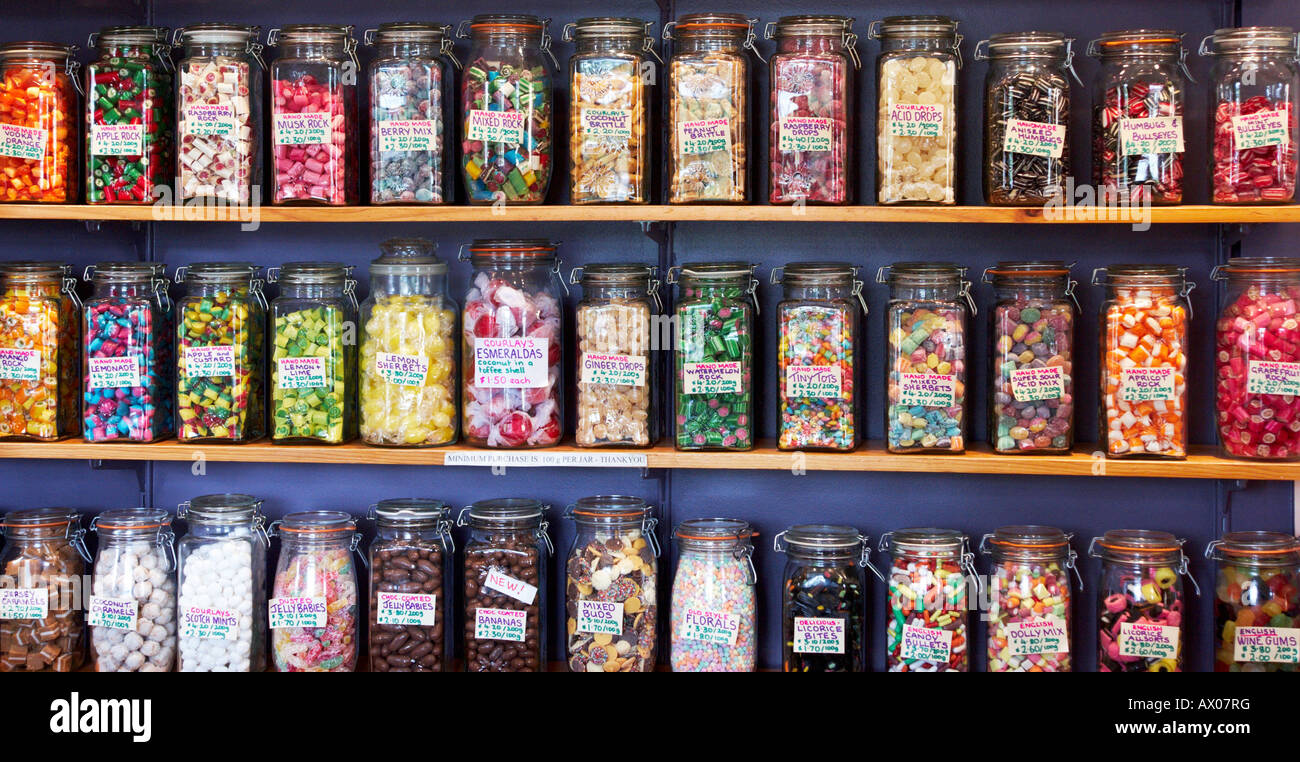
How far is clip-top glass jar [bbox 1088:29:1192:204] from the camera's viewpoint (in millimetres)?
1998

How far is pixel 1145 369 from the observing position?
201cm

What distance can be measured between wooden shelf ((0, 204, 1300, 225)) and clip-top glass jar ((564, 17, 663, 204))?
0.14 ft

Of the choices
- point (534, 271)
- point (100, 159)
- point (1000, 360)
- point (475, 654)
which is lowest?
point (475, 654)

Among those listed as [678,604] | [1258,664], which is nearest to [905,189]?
[678,604]

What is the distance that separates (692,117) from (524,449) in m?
0.64

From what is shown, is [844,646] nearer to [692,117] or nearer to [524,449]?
[524,449]

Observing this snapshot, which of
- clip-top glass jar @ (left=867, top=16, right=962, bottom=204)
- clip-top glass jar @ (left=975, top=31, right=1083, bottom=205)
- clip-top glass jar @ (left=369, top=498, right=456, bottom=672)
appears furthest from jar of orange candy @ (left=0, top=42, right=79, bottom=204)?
clip-top glass jar @ (left=975, top=31, right=1083, bottom=205)

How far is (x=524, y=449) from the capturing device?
83.8 inches

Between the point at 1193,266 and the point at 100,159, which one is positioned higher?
the point at 100,159

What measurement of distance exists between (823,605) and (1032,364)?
21.5 inches

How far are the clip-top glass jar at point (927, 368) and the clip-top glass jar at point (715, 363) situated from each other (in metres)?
0.25

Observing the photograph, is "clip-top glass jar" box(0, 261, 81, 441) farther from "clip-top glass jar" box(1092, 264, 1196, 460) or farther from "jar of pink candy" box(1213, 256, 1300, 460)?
"jar of pink candy" box(1213, 256, 1300, 460)

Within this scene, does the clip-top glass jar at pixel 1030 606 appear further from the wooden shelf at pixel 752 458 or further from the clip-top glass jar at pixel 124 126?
the clip-top glass jar at pixel 124 126

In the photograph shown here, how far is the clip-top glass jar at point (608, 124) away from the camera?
6.76 ft
